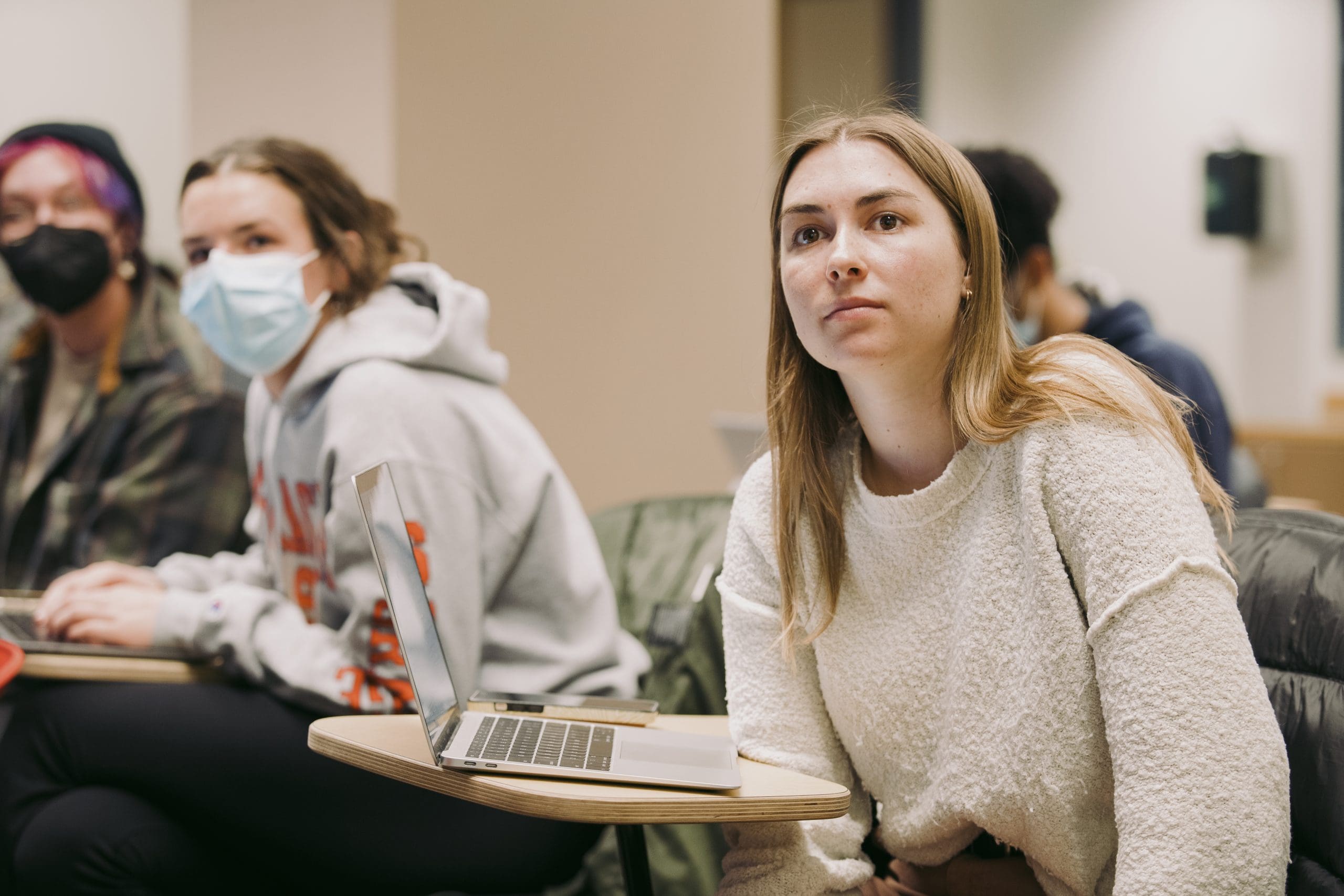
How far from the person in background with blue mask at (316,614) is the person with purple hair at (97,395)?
0.53 metres

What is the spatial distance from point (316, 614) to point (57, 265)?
1092 millimetres

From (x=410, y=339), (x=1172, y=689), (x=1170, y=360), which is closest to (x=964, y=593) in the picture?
(x=1172, y=689)

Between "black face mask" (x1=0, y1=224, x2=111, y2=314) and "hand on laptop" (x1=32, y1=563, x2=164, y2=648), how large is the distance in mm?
805

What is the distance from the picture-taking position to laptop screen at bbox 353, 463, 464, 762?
957 millimetres

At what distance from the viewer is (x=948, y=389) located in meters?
1.08

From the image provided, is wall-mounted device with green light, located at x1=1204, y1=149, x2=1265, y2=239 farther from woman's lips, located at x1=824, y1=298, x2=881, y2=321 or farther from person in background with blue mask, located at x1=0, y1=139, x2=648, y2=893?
woman's lips, located at x1=824, y1=298, x2=881, y2=321

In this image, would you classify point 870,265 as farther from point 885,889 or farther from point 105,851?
point 105,851

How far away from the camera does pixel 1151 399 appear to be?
1.03 m

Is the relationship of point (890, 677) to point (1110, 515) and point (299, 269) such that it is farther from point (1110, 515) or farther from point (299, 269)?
point (299, 269)

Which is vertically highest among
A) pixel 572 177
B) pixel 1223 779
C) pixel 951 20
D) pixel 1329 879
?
pixel 951 20

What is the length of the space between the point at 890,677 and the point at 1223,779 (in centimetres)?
31

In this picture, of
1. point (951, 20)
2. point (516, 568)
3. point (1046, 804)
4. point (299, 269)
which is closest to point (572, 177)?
point (299, 269)

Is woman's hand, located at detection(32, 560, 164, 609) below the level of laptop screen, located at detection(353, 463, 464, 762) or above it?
below

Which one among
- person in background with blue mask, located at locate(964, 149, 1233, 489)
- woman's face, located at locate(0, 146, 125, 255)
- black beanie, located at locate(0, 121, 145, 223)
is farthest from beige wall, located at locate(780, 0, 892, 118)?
woman's face, located at locate(0, 146, 125, 255)
